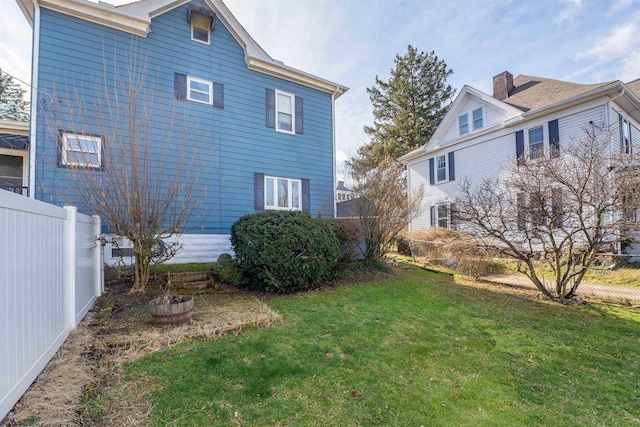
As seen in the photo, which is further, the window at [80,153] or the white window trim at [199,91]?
the white window trim at [199,91]

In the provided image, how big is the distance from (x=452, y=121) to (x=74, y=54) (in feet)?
51.7

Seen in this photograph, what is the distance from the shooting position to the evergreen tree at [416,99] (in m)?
22.7

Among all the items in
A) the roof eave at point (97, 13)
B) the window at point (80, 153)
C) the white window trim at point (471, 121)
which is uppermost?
the roof eave at point (97, 13)

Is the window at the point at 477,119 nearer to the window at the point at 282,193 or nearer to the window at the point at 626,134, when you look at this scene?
the window at the point at 626,134

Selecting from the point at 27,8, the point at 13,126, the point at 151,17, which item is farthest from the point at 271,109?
the point at 13,126

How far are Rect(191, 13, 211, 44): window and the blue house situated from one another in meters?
0.03

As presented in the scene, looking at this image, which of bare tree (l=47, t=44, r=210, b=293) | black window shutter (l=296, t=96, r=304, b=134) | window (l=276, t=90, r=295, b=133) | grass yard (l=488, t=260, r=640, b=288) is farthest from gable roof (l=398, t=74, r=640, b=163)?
bare tree (l=47, t=44, r=210, b=293)

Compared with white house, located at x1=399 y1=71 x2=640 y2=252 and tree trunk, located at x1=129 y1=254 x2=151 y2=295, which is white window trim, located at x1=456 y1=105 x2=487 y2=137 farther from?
tree trunk, located at x1=129 y1=254 x2=151 y2=295

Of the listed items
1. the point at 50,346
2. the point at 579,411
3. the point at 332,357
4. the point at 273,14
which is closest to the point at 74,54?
the point at 273,14

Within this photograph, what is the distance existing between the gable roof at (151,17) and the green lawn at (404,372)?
8436 millimetres

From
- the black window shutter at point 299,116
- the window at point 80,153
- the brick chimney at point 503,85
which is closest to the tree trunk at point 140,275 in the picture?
the window at point 80,153

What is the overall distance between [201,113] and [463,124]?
1276 centimetres

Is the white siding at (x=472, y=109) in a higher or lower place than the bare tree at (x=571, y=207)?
higher

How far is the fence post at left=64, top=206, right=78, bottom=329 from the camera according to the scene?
11.8 feet
